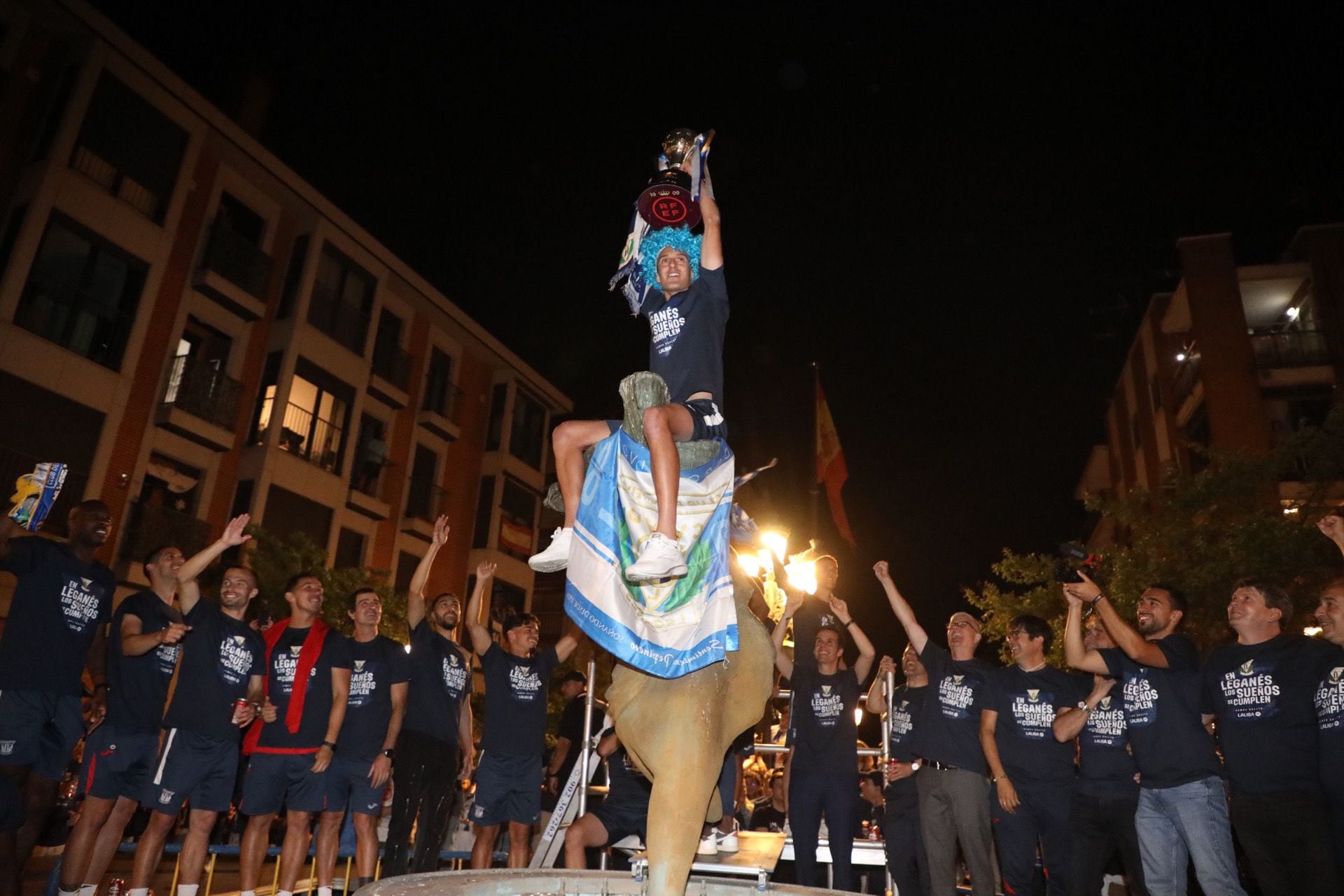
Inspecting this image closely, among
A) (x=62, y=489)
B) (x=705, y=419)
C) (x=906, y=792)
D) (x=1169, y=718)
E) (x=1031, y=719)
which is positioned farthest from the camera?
(x=62, y=489)

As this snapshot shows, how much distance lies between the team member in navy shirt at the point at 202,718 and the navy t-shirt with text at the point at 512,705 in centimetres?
172

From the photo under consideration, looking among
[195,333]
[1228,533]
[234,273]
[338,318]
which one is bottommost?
[1228,533]

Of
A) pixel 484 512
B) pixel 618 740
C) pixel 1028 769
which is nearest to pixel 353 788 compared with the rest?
pixel 618 740

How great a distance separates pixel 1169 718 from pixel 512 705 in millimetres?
4708

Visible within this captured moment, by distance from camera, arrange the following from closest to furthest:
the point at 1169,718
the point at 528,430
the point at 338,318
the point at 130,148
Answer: the point at 1169,718, the point at 130,148, the point at 338,318, the point at 528,430

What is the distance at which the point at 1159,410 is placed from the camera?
30734mm

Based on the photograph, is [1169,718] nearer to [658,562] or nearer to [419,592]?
[658,562]

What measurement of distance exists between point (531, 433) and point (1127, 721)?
27145 millimetres

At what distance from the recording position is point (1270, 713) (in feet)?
17.1

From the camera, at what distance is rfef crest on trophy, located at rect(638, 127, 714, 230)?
3.83 m

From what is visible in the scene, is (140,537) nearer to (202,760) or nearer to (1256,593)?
(202,760)

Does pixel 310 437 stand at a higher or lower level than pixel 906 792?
higher

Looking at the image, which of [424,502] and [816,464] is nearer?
[816,464]

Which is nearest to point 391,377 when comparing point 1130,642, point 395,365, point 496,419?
point 395,365
